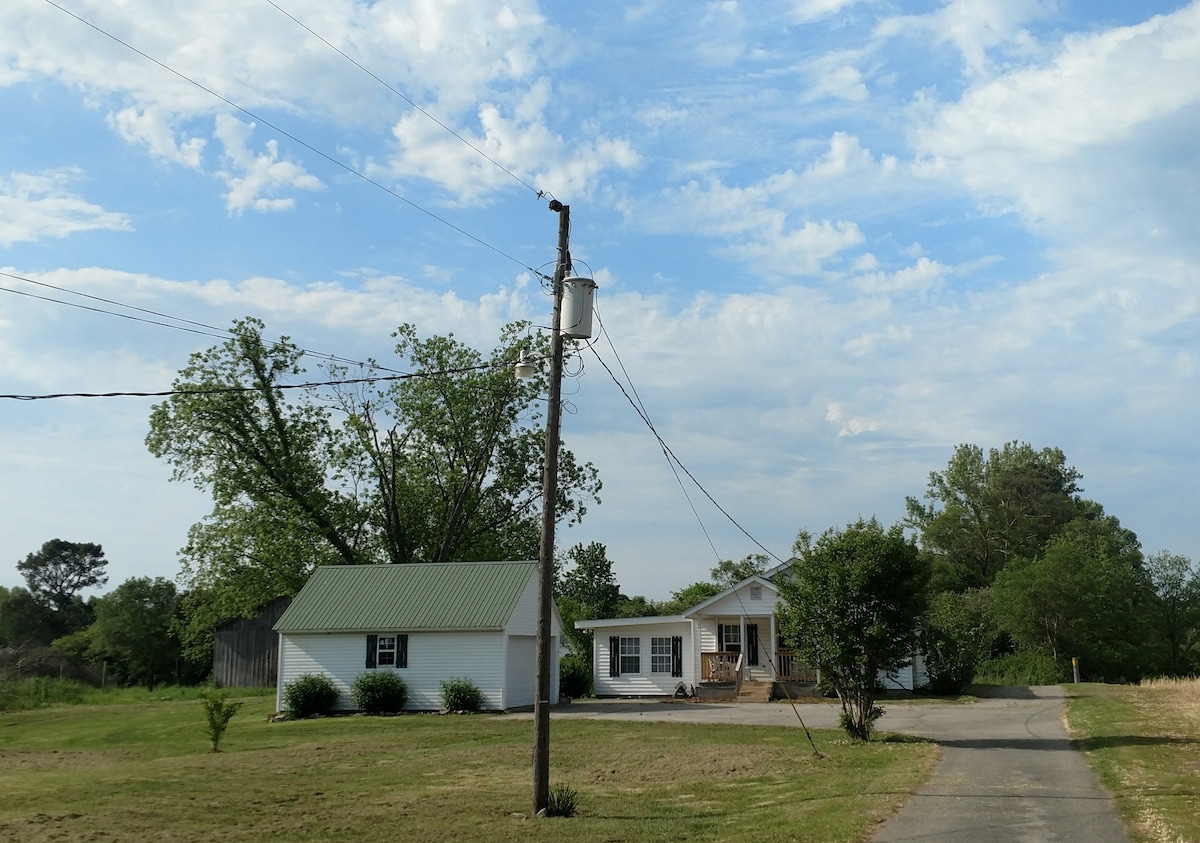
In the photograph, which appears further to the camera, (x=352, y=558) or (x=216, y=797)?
(x=352, y=558)

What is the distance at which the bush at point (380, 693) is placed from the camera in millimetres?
30891

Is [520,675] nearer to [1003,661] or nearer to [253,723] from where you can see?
[253,723]

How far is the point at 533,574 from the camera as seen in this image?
109 feet

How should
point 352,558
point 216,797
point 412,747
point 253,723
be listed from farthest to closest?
point 352,558 < point 253,723 < point 412,747 < point 216,797

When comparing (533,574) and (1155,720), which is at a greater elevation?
(533,574)

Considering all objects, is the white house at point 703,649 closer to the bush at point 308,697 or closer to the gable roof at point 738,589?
the gable roof at point 738,589

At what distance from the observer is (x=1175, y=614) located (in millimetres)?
60125

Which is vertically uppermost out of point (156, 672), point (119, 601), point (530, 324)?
point (530, 324)

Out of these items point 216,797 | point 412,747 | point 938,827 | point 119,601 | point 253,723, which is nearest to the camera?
point 938,827

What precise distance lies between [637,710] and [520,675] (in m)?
4.13

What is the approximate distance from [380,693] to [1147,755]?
71.2ft

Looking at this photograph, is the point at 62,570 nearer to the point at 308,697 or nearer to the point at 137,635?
the point at 137,635

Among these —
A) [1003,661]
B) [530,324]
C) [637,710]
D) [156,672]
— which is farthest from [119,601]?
[1003,661]

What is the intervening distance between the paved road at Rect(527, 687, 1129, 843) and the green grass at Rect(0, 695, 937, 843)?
21.7 inches
